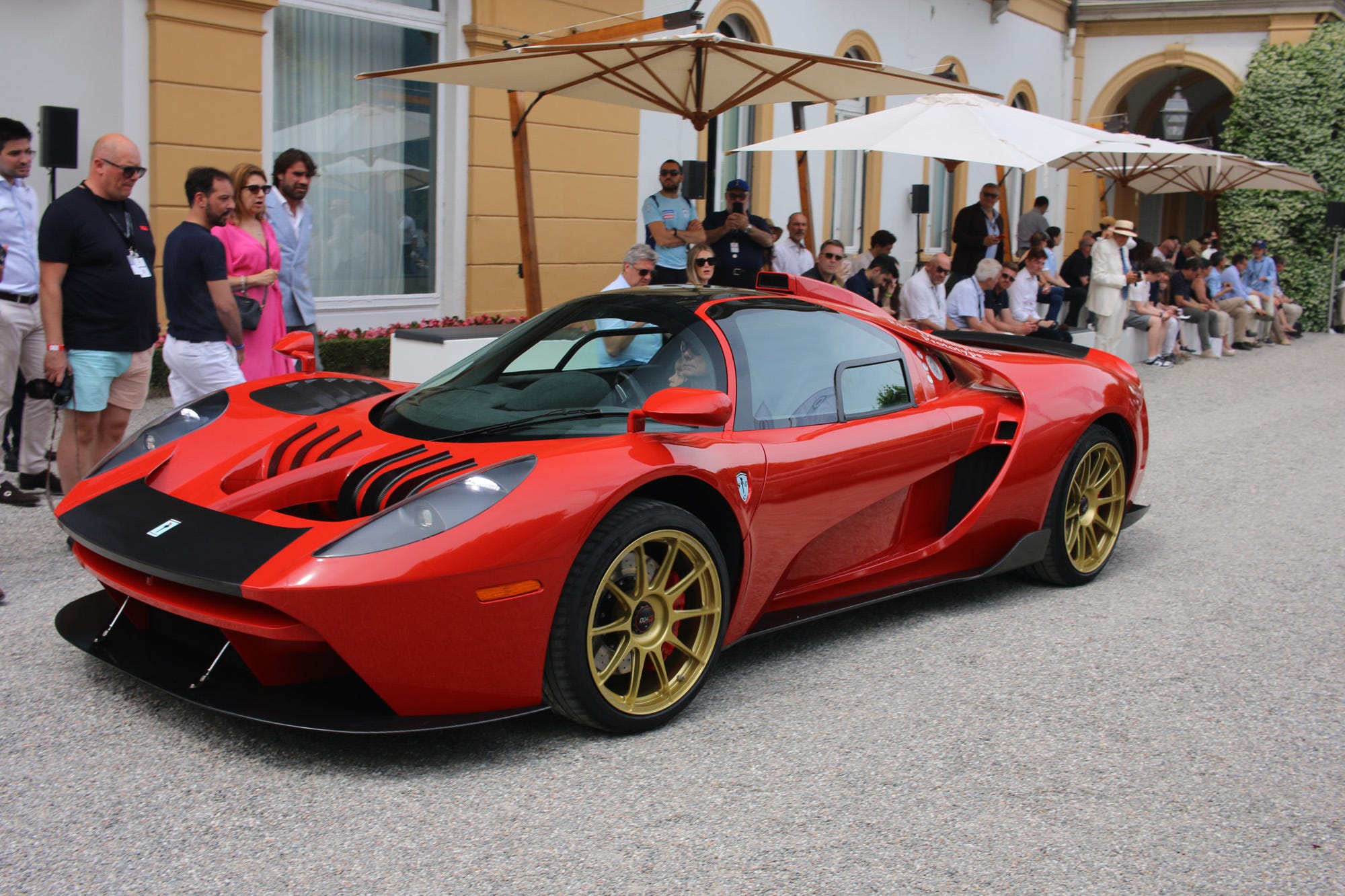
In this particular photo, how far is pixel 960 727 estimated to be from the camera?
3639 millimetres

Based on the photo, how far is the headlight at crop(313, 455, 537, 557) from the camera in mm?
3049

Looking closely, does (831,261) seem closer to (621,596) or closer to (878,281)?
(878,281)

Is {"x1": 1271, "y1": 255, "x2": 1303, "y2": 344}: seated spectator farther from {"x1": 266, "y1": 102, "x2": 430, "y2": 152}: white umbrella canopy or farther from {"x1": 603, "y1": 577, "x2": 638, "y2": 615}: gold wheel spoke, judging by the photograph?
{"x1": 603, "y1": 577, "x2": 638, "y2": 615}: gold wheel spoke

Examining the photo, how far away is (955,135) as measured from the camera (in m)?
10.7

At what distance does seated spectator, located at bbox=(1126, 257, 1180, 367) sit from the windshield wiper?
12205mm

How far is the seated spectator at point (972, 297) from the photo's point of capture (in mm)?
11484

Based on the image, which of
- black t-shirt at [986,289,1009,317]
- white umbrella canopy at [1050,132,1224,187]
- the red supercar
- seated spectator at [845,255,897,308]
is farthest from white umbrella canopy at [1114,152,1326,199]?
the red supercar

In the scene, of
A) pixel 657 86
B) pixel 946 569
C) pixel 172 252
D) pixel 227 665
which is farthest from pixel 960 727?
pixel 657 86

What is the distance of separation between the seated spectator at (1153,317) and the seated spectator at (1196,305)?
43.1 inches

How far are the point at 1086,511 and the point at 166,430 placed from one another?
3.59 metres

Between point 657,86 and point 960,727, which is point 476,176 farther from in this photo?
point 960,727

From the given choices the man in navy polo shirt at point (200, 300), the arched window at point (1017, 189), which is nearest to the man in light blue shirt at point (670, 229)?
the man in navy polo shirt at point (200, 300)

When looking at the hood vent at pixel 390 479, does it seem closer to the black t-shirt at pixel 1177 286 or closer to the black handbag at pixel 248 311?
the black handbag at pixel 248 311

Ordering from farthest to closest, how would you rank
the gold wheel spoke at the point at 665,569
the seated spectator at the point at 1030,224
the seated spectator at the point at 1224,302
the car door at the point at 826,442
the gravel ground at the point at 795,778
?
the seated spectator at the point at 1030,224
the seated spectator at the point at 1224,302
the car door at the point at 826,442
the gold wheel spoke at the point at 665,569
the gravel ground at the point at 795,778
